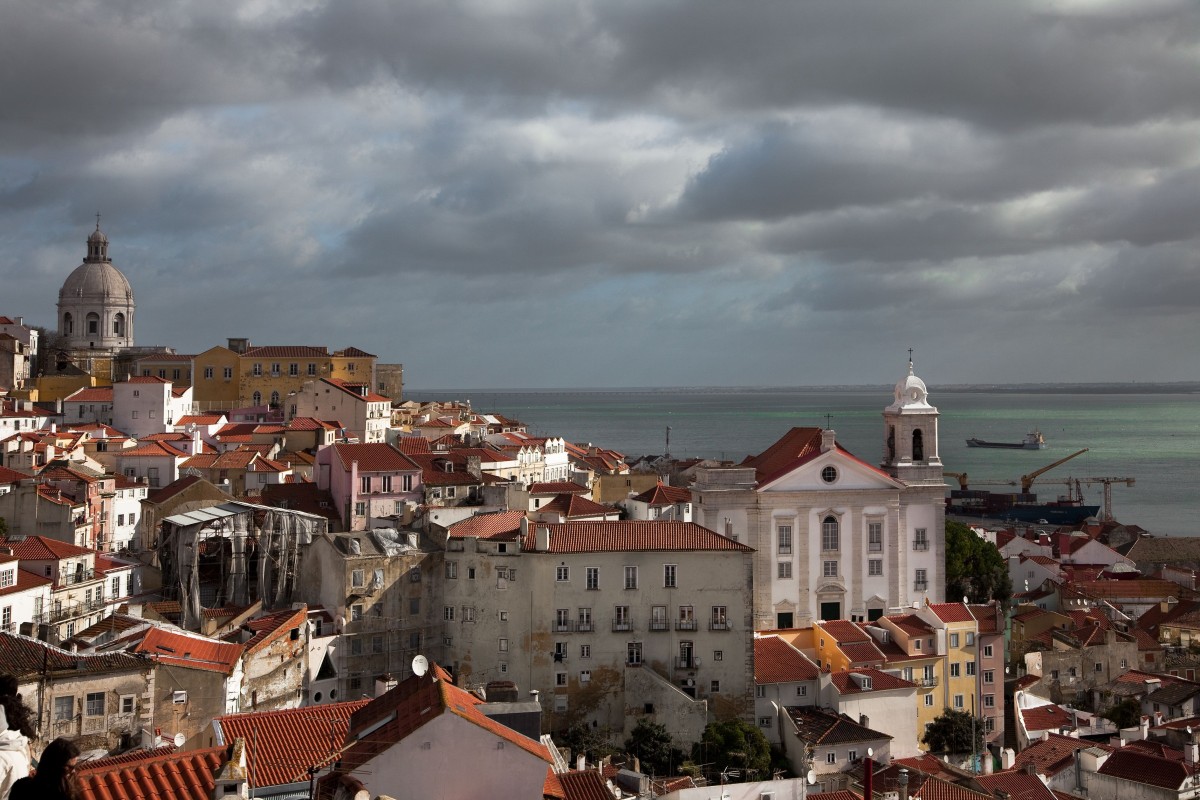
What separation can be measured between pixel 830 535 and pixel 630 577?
14.3 m

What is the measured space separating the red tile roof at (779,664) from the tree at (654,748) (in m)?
3.89

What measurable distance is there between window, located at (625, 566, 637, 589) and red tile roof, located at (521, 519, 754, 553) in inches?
20.0

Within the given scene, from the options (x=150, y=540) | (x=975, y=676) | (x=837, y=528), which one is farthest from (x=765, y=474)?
(x=150, y=540)

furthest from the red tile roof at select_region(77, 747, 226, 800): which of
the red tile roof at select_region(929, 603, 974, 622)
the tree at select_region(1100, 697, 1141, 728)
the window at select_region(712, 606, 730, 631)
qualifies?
the tree at select_region(1100, 697, 1141, 728)

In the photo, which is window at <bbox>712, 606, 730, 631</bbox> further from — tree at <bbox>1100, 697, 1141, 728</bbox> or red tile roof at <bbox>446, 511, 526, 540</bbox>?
tree at <bbox>1100, 697, 1141, 728</bbox>

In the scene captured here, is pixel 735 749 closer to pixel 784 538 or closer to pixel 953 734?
pixel 953 734

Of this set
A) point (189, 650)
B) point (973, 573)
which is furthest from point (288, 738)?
point (973, 573)

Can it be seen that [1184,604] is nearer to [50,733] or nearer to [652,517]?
[652,517]

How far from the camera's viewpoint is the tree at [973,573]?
52.9 meters

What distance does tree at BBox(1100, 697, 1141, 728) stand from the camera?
40.0 metres

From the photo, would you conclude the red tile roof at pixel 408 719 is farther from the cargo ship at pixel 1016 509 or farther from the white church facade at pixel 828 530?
the cargo ship at pixel 1016 509

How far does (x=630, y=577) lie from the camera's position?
36000 millimetres

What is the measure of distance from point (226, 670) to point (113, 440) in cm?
3236

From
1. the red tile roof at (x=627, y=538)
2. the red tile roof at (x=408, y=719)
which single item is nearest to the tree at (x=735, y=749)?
the red tile roof at (x=627, y=538)
